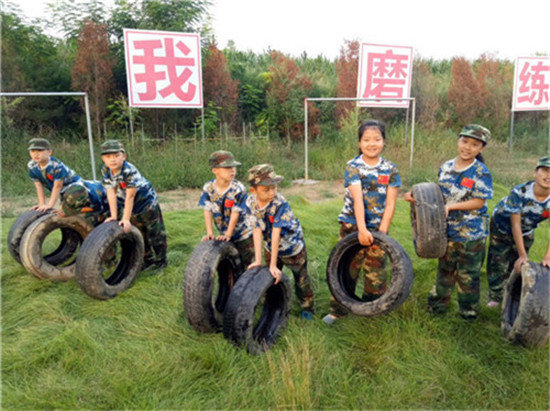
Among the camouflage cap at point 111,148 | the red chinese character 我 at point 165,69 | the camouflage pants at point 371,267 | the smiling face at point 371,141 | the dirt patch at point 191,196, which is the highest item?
the red chinese character 我 at point 165,69

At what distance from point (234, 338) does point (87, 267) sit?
1.84 meters

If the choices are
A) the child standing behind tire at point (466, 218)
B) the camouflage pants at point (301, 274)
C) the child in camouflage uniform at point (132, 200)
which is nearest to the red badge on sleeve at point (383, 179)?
the child standing behind tire at point (466, 218)

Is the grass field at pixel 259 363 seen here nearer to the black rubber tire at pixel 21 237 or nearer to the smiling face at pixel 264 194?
the black rubber tire at pixel 21 237

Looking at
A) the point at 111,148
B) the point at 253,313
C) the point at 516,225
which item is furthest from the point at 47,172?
the point at 516,225

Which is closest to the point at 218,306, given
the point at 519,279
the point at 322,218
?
the point at 519,279

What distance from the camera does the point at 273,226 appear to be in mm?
3381

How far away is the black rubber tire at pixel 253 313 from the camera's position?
3.04m

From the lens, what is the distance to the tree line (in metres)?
11.9

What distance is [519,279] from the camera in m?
3.35

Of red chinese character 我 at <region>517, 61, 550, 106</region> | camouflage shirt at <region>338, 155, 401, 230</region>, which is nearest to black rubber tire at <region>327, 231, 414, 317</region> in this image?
camouflage shirt at <region>338, 155, 401, 230</region>

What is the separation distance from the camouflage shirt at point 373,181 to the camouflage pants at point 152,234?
253cm

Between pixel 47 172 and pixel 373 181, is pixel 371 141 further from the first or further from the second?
pixel 47 172

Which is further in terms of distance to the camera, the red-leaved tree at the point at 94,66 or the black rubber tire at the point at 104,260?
the red-leaved tree at the point at 94,66

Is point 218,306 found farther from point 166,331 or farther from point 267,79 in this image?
point 267,79
